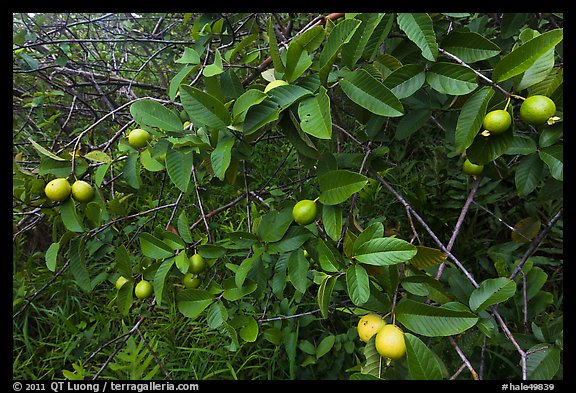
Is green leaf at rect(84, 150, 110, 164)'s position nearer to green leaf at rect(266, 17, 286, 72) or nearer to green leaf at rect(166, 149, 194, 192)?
green leaf at rect(166, 149, 194, 192)

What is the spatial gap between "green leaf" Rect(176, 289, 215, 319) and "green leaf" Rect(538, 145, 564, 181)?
2.89 feet

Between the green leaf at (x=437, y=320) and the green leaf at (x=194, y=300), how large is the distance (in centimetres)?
53

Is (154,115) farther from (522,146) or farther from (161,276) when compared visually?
(522,146)

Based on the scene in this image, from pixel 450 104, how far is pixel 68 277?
2164mm

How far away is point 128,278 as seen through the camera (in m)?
1.23

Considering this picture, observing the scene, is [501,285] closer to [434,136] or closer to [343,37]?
[343,37]

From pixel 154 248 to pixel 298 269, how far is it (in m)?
0.40

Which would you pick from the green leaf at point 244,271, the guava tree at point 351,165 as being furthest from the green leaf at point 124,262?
the green leaf at point 244,271

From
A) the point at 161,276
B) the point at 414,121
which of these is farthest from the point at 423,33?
the point at 161,276

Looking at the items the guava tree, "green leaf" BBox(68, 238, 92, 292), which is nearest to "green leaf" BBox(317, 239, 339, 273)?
the guava tree

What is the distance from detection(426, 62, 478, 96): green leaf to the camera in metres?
0.89

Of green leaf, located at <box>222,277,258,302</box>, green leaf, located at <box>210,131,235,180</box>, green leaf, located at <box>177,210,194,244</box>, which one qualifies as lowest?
green leaf, located at <box>222,277,258,302</box>

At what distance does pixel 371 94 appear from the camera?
895 mm
